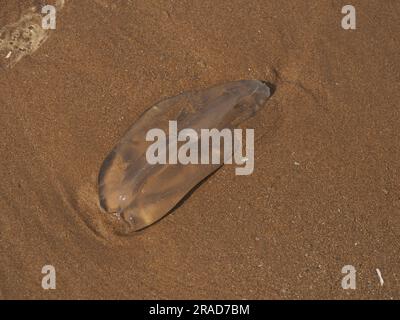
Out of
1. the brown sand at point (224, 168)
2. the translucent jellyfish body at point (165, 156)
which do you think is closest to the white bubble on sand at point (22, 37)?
the brown sand at point (224, 168)

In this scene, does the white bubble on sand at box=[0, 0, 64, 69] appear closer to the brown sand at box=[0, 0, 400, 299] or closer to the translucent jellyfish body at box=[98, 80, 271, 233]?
the brown sand at box=[0, 0, 400, 299]

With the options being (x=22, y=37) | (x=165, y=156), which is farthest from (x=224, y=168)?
(x=22, y=37)

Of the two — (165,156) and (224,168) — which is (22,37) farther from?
(224,168)

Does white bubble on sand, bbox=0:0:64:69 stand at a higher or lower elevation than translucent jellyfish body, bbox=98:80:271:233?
higher

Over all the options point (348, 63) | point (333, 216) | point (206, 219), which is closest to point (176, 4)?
point (348, 63)

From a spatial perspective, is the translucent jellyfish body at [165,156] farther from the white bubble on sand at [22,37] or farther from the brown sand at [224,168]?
the white bubble on sand at [22,37]

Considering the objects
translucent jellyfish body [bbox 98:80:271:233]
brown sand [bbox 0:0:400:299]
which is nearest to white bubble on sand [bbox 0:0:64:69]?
brown sand [bbox 0:0:400:299]

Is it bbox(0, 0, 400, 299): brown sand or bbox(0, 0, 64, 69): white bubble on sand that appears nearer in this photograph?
bbox(0, 0, 400, 299): brown sand

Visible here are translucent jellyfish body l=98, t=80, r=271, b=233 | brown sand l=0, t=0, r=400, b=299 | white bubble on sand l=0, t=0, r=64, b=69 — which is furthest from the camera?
white bubble on sand l=0, t=0, r=64, b=69
